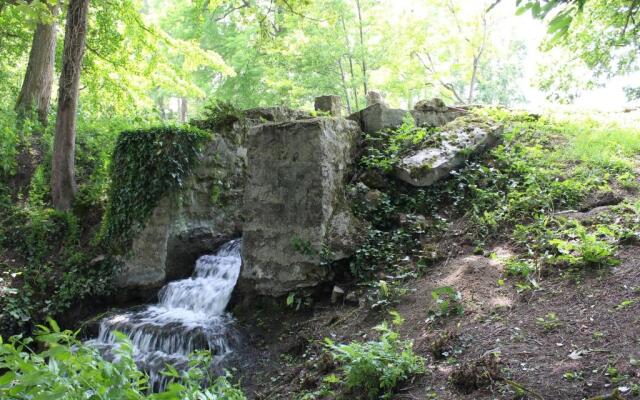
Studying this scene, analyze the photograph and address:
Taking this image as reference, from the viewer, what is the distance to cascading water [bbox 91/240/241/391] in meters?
5.83

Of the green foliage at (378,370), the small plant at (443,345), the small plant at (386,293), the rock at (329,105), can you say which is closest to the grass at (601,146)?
the small plant at (386,293)

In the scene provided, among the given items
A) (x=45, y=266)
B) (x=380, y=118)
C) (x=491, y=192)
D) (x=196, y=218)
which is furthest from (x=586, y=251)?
(x=45, y=266)

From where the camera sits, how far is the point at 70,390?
172 cm

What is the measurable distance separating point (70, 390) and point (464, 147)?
7.08m

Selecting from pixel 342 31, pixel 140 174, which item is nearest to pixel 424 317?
pixel 140 174

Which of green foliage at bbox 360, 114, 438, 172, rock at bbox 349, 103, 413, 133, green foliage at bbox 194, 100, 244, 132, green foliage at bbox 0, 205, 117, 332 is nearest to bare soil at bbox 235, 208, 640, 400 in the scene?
green foliage at bbox 360, 114, 438, 172

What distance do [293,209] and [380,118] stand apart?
2.97 metres

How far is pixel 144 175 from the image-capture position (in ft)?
25.9

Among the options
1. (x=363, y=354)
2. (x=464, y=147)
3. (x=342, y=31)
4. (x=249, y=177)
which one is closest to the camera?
(x=363, y=354)

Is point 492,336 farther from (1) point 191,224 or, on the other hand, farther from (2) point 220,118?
(2) point 220,118

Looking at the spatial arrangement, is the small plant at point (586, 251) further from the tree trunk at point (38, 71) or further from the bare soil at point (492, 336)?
the tree trunk at point (38, 71)

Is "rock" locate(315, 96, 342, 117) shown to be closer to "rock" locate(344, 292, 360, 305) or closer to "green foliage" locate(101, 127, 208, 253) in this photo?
"green foliage" locate(101, 127, 208, 253)

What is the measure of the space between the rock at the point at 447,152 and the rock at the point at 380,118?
2.85ft

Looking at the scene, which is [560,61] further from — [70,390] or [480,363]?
[70,390]
